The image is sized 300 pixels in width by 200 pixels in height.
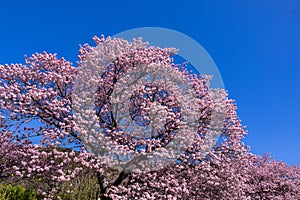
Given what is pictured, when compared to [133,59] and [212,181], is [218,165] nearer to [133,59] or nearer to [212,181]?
[212,181]

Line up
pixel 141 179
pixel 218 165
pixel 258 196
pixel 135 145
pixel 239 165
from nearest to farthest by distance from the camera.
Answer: pixel 135 145 → pixel 141 179 → pixel 218 165 → pixel 239 165 → pixel 258 196

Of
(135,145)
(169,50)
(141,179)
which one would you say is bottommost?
(141,179)

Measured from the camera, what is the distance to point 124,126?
471 inches

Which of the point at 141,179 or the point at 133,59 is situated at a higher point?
the point at 133,59

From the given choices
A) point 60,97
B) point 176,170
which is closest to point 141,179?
point 176,170

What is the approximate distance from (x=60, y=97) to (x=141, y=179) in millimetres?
4757

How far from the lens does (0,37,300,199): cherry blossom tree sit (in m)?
11.1

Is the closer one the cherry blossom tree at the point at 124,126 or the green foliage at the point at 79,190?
the cherry blossom tree at the point at 124,126

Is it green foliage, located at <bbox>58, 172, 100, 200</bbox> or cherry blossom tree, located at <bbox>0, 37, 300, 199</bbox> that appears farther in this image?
green foliage, located at <bbox>58, 172, 100, 200</bbox>

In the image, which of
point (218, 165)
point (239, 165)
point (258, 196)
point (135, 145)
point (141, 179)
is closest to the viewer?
point (135, 145)

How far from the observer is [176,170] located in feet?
41.3

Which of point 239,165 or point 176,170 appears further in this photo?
point 239,165

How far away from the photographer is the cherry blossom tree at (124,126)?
11.1 metres

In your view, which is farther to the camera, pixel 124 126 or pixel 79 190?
pixel 79 190
